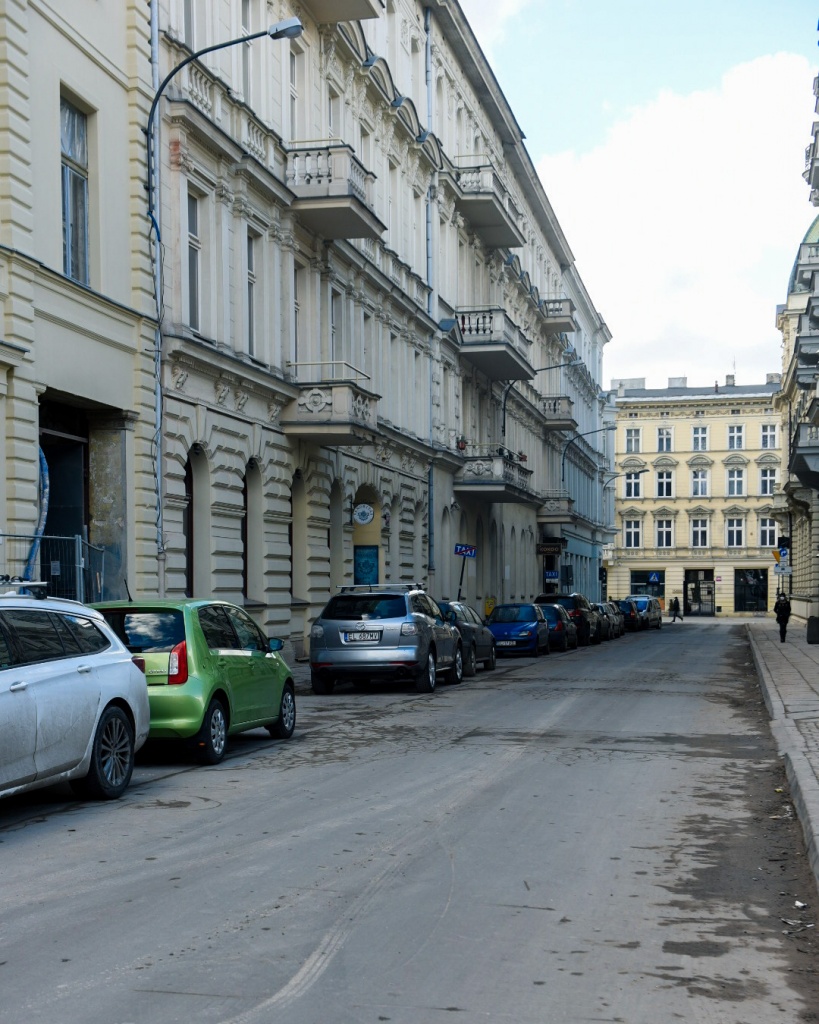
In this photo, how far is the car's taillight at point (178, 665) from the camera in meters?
11.6

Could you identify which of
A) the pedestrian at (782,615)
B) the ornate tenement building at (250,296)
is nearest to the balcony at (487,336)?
the ornate tenement building at (250,296)

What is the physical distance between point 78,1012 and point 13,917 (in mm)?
1586

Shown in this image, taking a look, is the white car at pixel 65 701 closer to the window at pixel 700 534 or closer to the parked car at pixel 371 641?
the parked car at pixel 371 641

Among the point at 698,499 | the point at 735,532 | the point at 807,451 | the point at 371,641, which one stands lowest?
the point at 371,641

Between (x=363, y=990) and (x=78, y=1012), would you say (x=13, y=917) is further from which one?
(x=363, y=990)

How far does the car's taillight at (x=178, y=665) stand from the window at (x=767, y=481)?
289 feet

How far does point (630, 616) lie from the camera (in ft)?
195

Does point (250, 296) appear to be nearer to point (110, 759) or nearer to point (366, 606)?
point (366, 606)

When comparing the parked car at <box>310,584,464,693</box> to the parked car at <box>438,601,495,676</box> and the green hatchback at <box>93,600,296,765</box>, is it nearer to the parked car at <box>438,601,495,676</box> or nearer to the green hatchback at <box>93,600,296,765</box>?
the parked car at <box>438,601,495,676</box>

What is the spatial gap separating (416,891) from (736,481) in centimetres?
9219

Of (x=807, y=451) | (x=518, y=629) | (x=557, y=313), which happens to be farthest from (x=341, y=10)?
(x=557, y=313)

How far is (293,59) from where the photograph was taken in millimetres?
27781

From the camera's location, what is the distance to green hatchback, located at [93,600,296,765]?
1161 cm

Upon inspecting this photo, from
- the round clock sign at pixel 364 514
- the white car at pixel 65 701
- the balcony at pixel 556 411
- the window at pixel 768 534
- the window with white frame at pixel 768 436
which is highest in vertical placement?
the window with white frame at pixel 768 436
